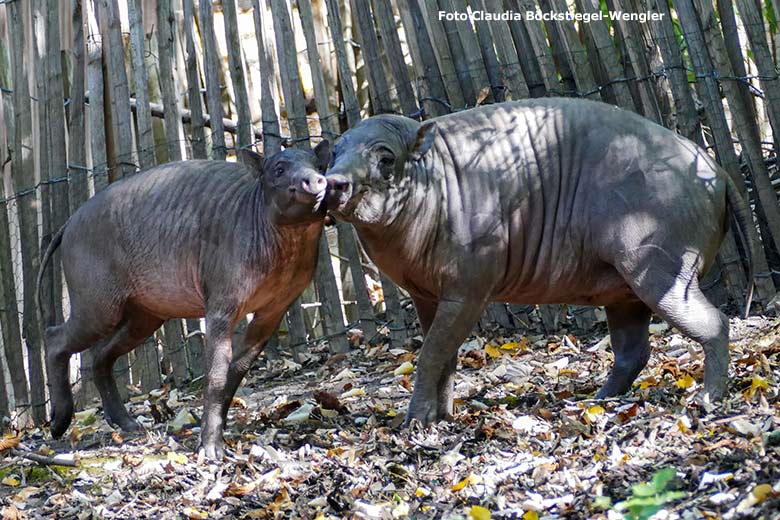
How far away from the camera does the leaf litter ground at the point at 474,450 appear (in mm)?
3998

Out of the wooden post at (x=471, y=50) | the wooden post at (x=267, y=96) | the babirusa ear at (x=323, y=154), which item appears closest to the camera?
the babirusa ear at (x=323, y=154)

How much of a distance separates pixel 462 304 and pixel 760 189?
2597mm

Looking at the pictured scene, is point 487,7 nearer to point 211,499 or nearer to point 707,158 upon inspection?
point 707,158

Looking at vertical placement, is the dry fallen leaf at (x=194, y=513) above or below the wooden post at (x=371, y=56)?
below

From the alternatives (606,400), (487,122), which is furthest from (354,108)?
(606,400)

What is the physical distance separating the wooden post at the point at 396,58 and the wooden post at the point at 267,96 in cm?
80

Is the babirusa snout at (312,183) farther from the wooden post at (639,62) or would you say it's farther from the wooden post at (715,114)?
the wooden post at (715,114)

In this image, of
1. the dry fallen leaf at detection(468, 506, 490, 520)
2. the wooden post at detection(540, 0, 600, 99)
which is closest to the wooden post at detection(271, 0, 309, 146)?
the wooden post at detection(540, 0, 600, 99)

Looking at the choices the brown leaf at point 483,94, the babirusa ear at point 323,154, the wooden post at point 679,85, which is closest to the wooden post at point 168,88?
the brown leaf at point 483,94

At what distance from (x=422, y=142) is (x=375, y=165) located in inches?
12.8

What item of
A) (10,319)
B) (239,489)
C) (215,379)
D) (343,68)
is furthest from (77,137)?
(239,489)

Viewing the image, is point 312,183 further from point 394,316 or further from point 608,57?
point 608,57

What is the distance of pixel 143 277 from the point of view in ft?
20.5

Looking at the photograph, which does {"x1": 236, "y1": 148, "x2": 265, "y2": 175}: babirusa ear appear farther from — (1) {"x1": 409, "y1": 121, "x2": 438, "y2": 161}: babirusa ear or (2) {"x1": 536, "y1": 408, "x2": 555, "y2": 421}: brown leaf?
(2) {"x1": 536, "y1": 408, "x2": 555, "y2": 421}: brown leaf
